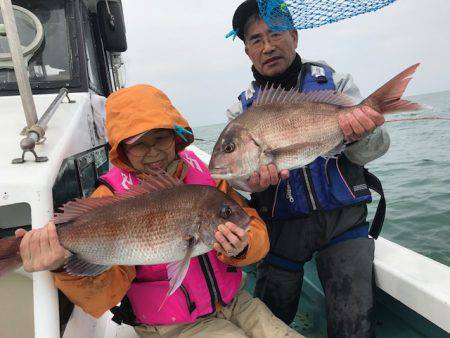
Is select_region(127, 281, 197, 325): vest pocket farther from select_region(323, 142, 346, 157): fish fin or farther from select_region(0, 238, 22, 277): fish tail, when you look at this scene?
select_region(323, 142, 346, 157): fish fin

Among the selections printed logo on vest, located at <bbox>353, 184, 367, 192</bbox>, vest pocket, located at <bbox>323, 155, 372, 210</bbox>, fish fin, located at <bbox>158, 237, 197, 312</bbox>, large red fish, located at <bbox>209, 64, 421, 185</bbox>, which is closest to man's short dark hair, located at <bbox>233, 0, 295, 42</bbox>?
large red fish, located at <bbox>209, 64, 421, 185</bbox>

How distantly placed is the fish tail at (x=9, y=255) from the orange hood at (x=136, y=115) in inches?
30.9

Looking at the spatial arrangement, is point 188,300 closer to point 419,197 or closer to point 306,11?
point 306,11

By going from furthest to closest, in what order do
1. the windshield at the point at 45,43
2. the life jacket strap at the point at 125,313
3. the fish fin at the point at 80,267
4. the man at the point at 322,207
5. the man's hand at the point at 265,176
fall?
the windshield at the point at 45,43
the man at the point at 322,207
the life jacket strap at the point at 125,313
the man's hand at the point at 265,176
the fish fin at the point at 80,267

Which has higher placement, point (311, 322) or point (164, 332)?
point (164, 332)

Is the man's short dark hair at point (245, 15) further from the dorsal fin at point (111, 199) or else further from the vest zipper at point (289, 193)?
the dorsal fin at point (111, 199)

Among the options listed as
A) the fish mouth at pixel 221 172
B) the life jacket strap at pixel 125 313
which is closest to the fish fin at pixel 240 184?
the fish mouth at pixel 221 172

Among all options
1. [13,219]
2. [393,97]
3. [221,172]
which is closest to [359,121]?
[393,97]

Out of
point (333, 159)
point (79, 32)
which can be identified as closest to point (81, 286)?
point (333, 159)

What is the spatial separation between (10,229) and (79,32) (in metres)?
2.52

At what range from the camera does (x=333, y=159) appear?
287 centimetres

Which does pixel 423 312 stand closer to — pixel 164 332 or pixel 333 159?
pixel 333 159

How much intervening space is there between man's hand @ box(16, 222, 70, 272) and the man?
1577 millimetres

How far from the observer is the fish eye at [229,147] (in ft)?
7.67
